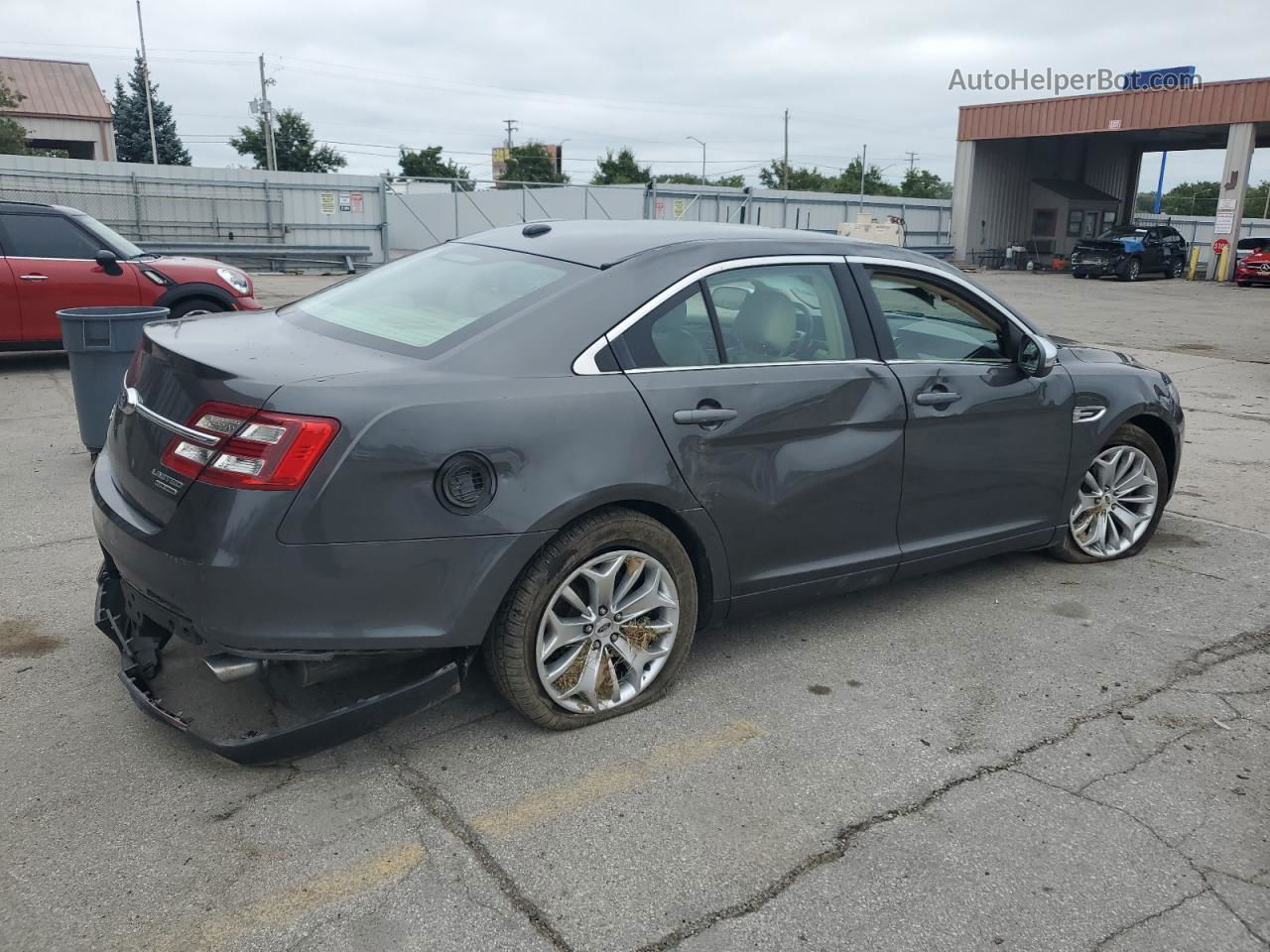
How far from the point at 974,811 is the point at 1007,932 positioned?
0.52 m

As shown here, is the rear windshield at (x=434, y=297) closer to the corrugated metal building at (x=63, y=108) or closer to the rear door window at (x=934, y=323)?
the rear door window at (x=934, y=323)

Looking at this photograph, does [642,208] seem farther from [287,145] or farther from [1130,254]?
[287,145]

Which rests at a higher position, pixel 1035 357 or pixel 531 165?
pixel 531 165

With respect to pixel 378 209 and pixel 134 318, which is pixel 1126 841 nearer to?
pixel 134 318

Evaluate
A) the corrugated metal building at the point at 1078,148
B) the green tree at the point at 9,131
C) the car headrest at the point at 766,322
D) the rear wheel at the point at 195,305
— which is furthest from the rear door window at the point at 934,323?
the green tree at the point at 9,131

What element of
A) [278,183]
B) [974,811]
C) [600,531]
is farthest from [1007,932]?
[278,183]

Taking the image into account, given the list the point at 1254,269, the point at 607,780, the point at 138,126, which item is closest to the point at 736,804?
the point at 607,780

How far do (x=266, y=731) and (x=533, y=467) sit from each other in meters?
1.11

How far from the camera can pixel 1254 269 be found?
→ 30812 mm

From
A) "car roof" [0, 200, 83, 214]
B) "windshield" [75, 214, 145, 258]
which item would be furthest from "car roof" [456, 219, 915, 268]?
"car roof" [0, 200, 83, 214]

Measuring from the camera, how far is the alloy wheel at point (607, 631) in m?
3.24

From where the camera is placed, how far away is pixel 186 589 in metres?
2.81

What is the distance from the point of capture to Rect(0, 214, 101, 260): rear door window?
988 centimetres

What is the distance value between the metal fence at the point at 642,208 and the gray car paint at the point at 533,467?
24.9m
